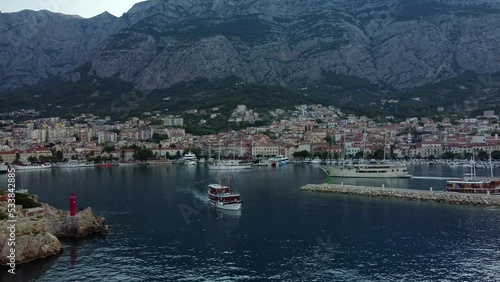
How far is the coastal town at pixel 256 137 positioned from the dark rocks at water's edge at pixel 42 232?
66248 millimetres

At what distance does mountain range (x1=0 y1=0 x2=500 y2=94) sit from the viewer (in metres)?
149

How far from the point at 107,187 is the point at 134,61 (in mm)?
115019

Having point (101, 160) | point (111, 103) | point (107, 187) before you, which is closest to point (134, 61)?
point (111, 103)

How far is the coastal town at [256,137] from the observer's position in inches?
3777

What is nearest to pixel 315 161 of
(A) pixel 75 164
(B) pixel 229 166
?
(B) pixel 229 166

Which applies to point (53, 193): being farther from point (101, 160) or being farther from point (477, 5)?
point (477, 5)

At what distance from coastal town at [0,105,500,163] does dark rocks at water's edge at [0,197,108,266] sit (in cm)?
6625

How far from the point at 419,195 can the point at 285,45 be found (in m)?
133

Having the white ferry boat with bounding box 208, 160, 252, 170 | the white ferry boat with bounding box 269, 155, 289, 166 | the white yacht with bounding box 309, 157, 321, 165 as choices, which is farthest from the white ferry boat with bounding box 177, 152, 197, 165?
the white yacht with bounding box 309, 157, 321, 165

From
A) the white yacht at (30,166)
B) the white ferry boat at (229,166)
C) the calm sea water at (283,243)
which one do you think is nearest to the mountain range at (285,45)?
the white yacht at (30,166)

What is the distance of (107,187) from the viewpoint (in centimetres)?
5153

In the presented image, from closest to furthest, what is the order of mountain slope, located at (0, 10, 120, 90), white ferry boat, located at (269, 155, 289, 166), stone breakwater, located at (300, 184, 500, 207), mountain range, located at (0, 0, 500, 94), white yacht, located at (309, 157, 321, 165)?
stone breakwater, located at (300, 184, 500, 207) → white ferry boat, located at (269, 155, 289, 166) → white yacht, located at (309, 157, 321, 165) → mountain range, located at (0, 0, 500, 94) → mountain slope, located at (0, 10, 120, 90)

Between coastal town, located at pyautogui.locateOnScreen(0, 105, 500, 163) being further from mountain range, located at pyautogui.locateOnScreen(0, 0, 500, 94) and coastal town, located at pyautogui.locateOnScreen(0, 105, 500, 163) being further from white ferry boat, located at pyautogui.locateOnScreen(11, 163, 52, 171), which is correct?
mountain range, located at pyautogui.locateOnScreen(0, 0, 500, 94)

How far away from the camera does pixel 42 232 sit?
24.0m
